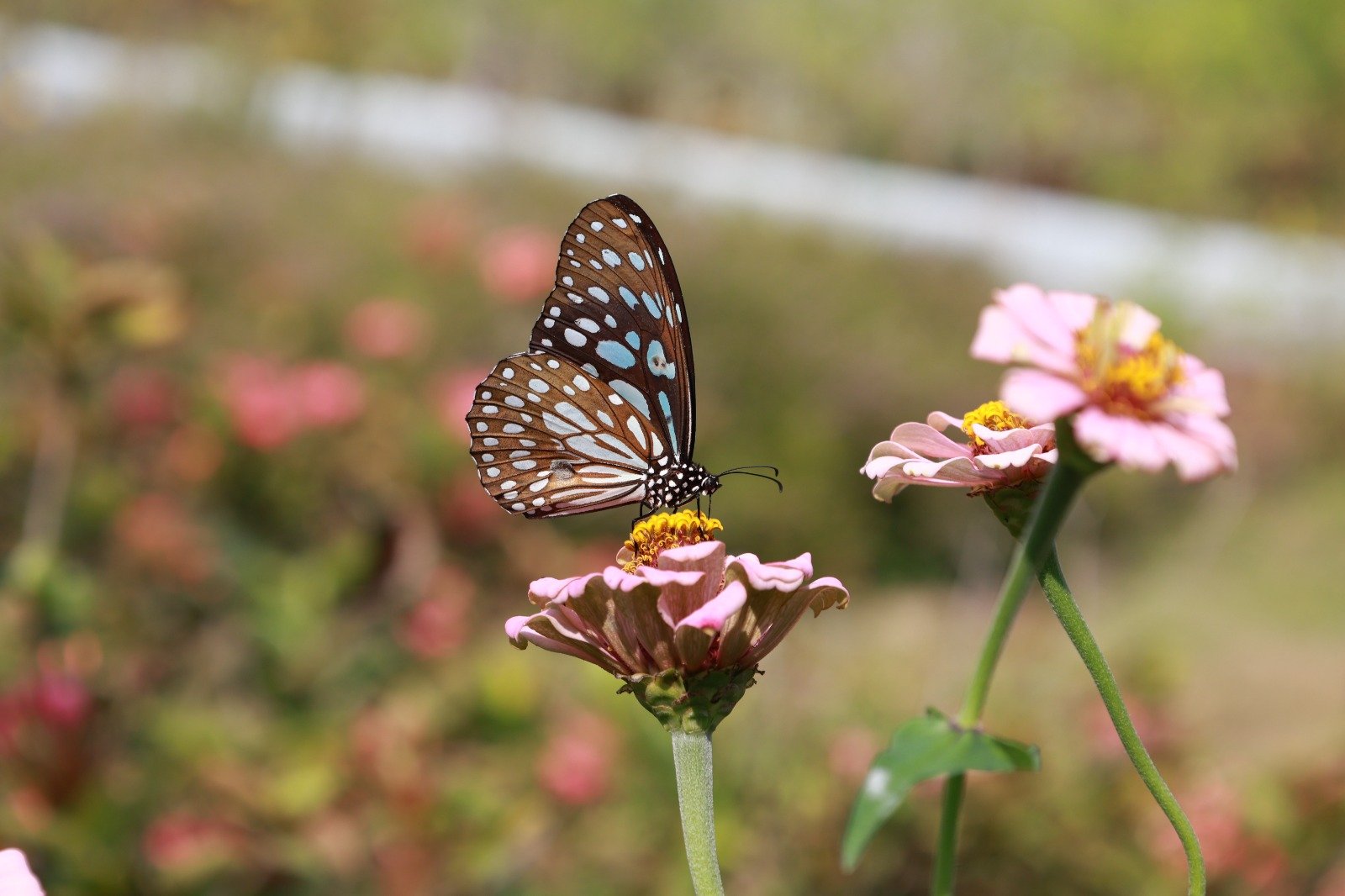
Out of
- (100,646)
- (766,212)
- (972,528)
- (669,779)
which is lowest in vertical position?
(972,528)

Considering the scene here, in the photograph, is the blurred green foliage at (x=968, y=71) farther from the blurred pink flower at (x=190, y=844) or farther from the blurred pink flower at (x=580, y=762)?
the blurred pink flower at (x=190, y=844)

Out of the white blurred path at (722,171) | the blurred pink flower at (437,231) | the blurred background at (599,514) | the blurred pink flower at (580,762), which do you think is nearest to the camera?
the blurred background at (599,514)

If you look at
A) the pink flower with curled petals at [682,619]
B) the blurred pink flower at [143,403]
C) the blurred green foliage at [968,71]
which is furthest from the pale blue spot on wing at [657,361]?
the blurred green foliage at [968,71]

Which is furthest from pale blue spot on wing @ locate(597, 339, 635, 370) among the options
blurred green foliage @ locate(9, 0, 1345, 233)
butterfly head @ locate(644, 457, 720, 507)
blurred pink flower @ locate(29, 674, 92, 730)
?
blurred green foliage @ locate(9, 0, 1345, 233)

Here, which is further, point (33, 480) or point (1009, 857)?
point (33, 480)

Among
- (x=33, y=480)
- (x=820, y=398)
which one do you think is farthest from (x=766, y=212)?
(x=33, y=480)

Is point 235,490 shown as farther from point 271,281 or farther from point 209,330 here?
point 271,281

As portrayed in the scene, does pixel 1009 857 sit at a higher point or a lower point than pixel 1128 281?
lower
